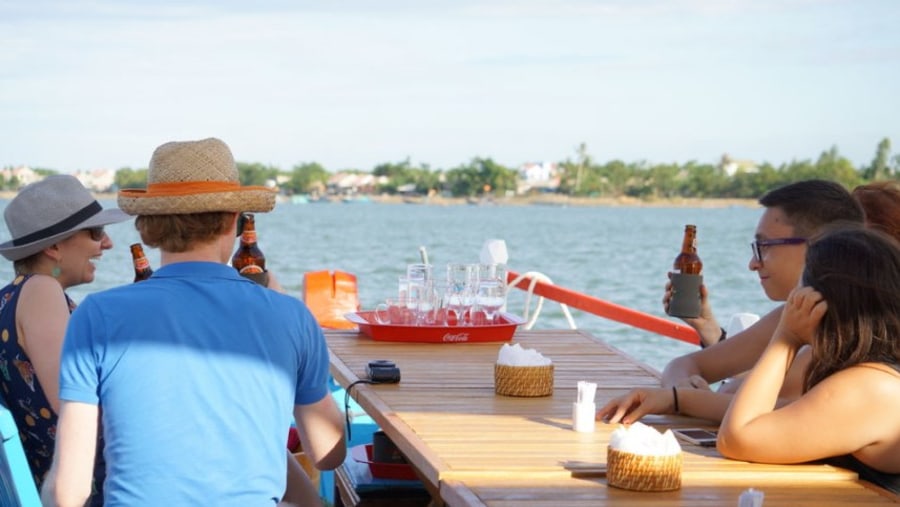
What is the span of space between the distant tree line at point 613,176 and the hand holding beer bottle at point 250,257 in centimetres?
5682

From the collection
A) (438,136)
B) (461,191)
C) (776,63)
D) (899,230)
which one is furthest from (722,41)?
(899,230)

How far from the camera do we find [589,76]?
6294cm

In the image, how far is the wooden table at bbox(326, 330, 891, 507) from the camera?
2.20 metres

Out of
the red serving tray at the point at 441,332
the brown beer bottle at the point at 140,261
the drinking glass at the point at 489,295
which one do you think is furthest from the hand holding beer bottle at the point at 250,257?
the drinking glass at the point at 489,295

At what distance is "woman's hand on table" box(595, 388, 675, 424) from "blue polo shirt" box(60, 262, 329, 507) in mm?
932

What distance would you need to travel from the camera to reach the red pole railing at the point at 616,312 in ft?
15.2

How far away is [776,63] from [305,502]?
67793 mm

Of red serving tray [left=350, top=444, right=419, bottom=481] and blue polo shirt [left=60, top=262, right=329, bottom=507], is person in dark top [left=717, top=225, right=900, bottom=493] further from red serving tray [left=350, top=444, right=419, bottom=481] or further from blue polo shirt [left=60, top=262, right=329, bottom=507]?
red serving tray [left=350, top=444, right=419, bottom=481]

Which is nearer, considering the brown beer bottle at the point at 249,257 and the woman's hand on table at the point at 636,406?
the woman's hand on table at the point at 636,406

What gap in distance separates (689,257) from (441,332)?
0.87 m

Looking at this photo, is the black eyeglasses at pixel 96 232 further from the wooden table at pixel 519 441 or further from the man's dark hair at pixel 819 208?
the man's dark hair at pixel 819 208

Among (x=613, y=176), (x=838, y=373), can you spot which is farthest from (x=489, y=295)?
(x=613, y=176)

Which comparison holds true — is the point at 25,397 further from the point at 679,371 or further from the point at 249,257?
the point at 679,371

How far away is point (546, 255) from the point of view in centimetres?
4747
